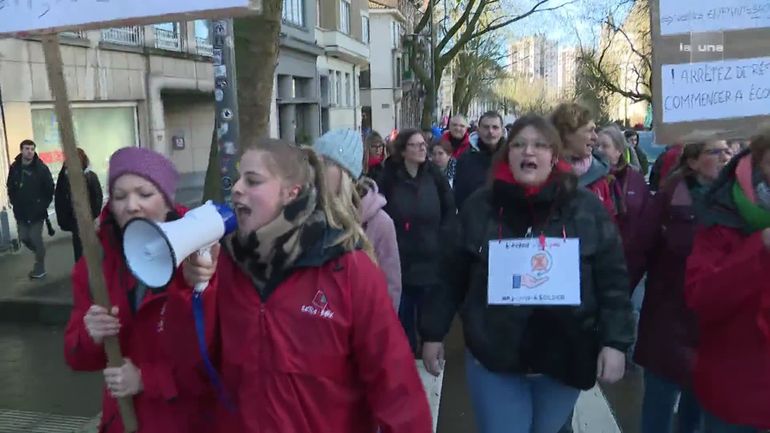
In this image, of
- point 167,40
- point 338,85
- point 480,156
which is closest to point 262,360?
point 480,156

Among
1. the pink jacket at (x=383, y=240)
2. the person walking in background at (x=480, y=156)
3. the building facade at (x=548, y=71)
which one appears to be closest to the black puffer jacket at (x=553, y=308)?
the pink jacket at (x=383, y=240)

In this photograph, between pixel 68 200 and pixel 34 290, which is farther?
pixel 68 200

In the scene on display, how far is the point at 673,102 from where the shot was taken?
9.41ft

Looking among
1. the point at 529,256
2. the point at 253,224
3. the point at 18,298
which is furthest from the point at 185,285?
the point at 18,298

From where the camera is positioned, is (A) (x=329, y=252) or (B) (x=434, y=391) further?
(B) (x=434, y=391)

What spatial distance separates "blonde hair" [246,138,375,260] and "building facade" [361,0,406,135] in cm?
4853

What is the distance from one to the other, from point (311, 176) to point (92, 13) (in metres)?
0.79

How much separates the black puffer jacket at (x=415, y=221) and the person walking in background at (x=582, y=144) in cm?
126

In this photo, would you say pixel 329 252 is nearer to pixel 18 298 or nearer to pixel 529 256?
pixel 529 256

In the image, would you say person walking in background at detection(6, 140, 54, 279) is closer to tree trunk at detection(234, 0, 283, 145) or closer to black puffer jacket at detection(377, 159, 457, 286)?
tree trunk at detection(234, 0, 283, 145)

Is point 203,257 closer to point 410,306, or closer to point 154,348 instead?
point 154,348

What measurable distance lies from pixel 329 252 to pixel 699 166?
2.24 meters

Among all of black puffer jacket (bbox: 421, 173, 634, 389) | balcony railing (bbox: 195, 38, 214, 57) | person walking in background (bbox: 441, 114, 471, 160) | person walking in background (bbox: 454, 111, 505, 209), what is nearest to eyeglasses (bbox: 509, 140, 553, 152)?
black puffer jacket (bbox: 421, 173, 634, 389)

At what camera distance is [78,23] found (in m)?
2.14
